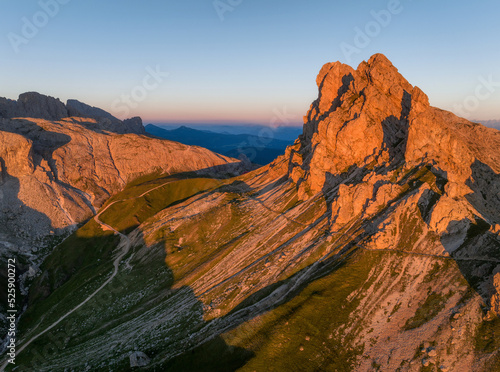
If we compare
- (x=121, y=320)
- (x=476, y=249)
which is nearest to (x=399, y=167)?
(x=476, y=249)

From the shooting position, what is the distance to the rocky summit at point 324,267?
56.1 metres

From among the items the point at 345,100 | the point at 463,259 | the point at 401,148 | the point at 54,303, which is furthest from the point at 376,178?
the point at 54,303

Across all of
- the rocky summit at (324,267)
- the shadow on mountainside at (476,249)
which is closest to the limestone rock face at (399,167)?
the shadow on mountainside at (476,249)

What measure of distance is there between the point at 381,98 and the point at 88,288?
484 ft

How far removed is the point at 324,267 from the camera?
79875mm

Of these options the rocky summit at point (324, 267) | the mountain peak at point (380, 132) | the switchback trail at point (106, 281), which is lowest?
the switchback trail at point (106, 281)

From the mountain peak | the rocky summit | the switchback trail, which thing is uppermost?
the mountain peak

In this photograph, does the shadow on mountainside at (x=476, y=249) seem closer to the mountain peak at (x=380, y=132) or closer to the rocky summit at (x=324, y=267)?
the rocky summit at (x=324, y=267)

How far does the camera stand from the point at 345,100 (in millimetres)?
143875

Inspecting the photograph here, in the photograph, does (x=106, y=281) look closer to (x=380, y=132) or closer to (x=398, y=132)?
(x=380, y=132)


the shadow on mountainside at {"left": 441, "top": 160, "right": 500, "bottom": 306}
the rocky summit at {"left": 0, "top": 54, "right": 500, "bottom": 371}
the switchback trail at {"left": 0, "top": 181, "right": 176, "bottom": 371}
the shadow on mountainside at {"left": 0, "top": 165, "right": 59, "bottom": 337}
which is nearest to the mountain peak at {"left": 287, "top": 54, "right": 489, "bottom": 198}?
the rocky summit at {"left": 0, "top": 54, "right": 500, "bottom": 371}

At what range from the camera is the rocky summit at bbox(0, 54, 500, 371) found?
5606 cm

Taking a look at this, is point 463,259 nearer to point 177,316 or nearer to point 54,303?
point 177,316

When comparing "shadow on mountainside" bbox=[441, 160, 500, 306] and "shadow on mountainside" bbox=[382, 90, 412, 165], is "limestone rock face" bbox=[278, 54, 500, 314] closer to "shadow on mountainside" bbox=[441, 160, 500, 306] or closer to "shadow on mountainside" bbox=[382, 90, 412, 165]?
"shadow on mountainside" bbox=[441, 160, 500, 306]
